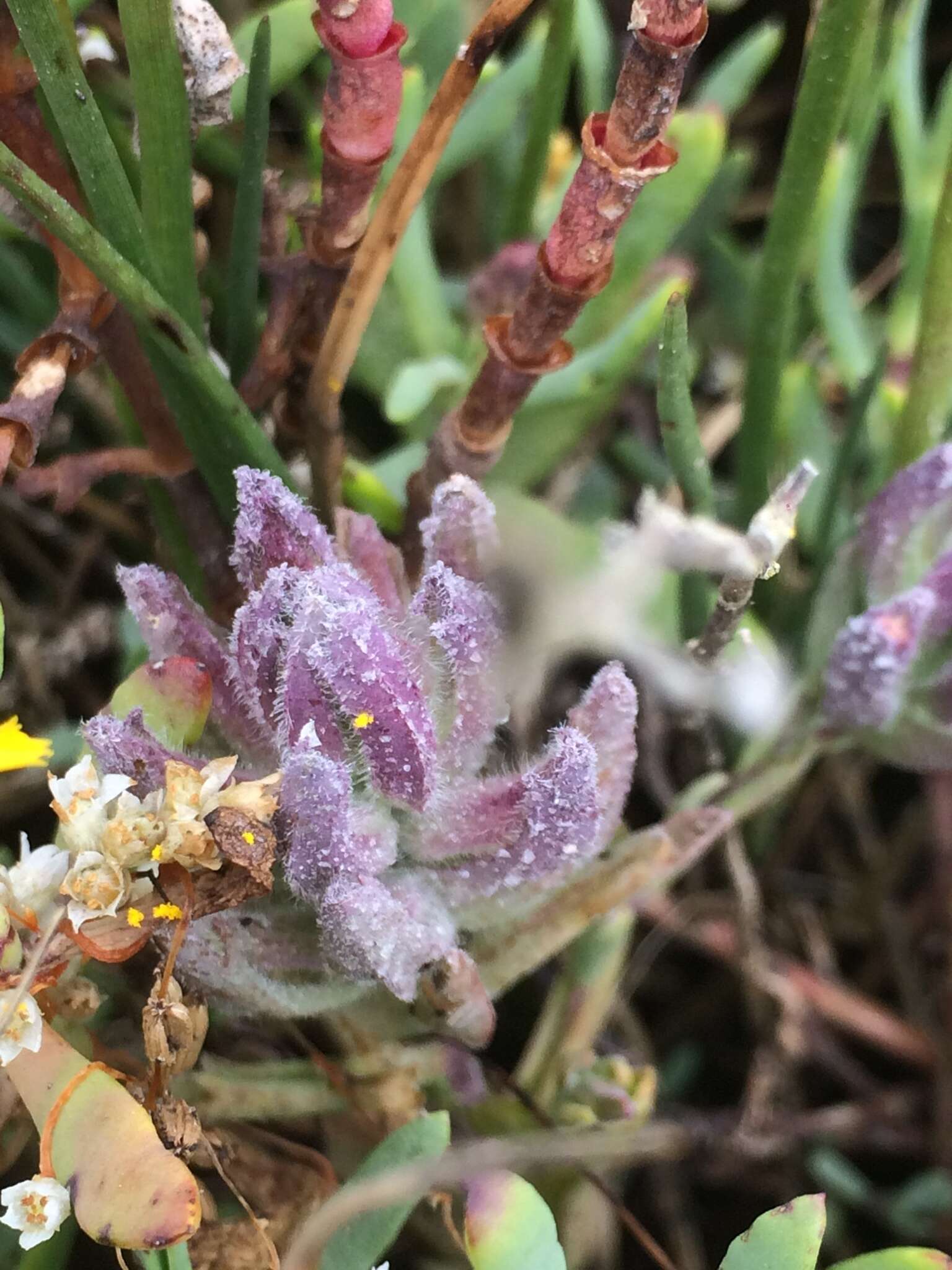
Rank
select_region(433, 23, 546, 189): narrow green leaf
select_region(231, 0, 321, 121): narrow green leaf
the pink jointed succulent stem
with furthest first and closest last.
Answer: select_region(433, 23, 546, 189): narrow green leaf, select_region(231, 0, 321, 121): narrow green leaf, the pink jointed succulent stem

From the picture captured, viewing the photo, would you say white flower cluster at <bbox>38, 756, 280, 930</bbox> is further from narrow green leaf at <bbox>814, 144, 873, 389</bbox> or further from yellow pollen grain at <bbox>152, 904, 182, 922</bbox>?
narrow green leaf at <bbox>814, 144, 873, 389</bbox>

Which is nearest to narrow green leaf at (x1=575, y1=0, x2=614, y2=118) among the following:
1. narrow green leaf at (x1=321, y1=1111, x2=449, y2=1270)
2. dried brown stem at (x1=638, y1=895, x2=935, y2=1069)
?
dried brown stem at (x1=638, y1=895, x2=935, y2=1069)

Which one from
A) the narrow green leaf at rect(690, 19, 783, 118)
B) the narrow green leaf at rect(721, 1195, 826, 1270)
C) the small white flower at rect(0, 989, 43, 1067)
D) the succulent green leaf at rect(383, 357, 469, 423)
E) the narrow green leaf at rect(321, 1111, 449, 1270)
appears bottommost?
the narrow green leaf at rect(321, 1111, 449, 1270)

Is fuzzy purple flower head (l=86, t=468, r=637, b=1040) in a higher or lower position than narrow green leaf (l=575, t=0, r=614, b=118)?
lower

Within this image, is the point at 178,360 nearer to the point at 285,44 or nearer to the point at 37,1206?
the point at 285,44

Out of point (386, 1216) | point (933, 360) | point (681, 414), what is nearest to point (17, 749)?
point (386, 1216)

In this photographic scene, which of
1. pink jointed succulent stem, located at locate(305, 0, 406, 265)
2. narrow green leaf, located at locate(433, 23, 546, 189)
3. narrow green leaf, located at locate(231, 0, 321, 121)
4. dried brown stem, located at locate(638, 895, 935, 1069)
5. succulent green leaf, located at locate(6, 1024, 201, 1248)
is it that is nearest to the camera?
succulent green leaf, located at locate(6, 1024, 201, 1248)

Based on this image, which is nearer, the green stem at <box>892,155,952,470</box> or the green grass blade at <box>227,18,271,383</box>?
the green grass blade at <box>227,18,271,383</box>

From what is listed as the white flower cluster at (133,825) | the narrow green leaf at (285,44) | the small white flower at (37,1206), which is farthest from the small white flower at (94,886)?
the narrow green leaf at (285,44)
